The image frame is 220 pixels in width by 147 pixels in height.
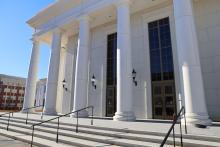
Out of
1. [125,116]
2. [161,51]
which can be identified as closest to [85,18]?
[161,51]

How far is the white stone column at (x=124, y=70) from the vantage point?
38.9 ft

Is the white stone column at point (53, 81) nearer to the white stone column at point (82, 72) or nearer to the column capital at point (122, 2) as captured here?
the white stone column at point (82, 72)

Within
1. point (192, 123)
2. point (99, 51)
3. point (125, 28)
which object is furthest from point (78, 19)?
point (192, 123)

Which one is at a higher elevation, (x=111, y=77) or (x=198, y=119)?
(x=111, y=77)

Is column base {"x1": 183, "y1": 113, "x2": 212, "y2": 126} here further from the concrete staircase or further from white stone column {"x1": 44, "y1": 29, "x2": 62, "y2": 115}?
white stone column {"x1": 44, "y1": 29, "x2": 62, "y2": 115}

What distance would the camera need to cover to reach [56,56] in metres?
18.9

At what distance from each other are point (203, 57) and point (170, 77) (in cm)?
281

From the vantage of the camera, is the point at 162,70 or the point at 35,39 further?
the point at 35,39

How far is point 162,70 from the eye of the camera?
15344 mm

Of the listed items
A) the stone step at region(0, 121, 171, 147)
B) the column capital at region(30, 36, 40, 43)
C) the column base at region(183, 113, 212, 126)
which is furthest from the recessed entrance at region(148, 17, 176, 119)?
the column capital at region(30, 36, 40, 43)

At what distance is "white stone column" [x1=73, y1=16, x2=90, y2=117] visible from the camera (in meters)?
14.9

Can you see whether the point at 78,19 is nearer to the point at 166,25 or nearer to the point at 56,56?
the point at 56,56

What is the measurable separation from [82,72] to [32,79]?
9151 mm

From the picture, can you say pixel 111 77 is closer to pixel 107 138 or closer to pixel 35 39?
pixel 107 138
